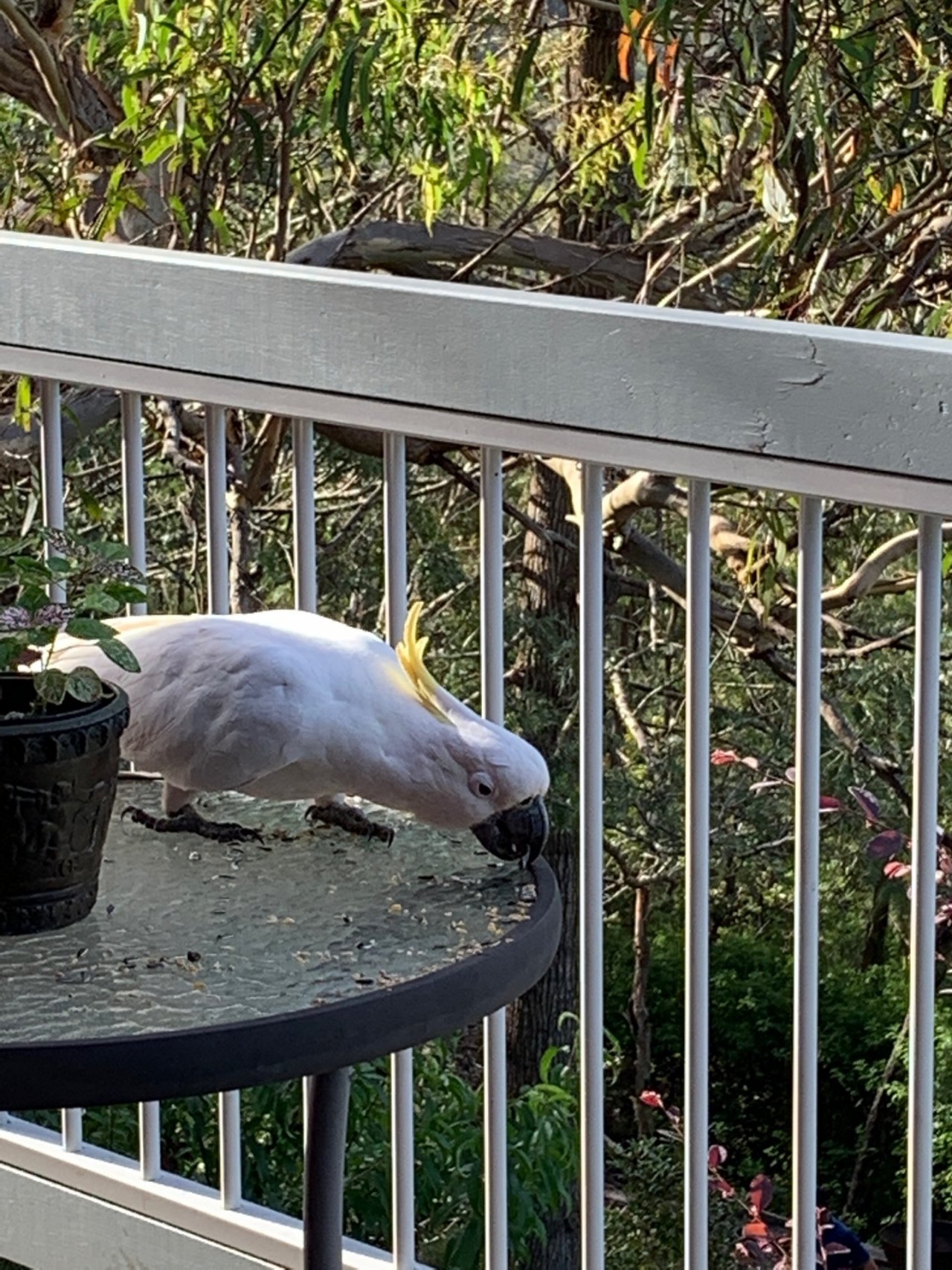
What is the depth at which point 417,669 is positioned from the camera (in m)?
1.24

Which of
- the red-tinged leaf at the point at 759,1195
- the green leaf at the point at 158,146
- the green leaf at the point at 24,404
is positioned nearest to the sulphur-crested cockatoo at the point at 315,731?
the green leaf at the point at 24,404

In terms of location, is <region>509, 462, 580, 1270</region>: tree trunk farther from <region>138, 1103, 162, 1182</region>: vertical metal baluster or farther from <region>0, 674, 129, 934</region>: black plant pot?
<region>0, 674, 129, 934</region>: black plant pot

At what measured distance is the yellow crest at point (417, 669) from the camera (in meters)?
1.23

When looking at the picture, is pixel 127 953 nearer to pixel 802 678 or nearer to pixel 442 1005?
pixel 442 1005

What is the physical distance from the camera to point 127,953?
3.72 feet

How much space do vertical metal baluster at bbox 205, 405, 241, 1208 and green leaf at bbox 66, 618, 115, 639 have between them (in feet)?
1.19

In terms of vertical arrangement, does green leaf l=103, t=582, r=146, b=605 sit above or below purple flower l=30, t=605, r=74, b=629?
above

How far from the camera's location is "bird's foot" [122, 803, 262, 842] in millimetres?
1326

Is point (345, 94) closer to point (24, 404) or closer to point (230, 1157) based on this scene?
point (24, 404)

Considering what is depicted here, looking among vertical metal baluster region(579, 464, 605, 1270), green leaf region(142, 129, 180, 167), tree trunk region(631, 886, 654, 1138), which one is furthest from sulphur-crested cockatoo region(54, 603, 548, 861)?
tree trunk region(631, 886, 654, 1138)

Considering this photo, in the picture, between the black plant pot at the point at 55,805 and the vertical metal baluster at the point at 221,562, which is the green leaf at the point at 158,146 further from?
the black plant pot at the point at 55,805

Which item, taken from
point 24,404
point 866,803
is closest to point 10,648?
point 24,404

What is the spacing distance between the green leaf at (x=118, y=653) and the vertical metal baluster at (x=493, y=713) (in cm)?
32

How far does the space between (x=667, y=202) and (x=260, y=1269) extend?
12.5 feet
